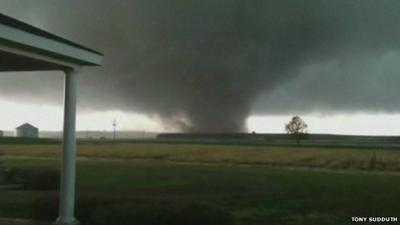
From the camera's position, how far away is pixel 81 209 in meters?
13.1

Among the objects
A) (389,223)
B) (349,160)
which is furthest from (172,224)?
(349,160)

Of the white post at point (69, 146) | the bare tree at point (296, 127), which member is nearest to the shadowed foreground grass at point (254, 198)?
the white post at point (69, 146)

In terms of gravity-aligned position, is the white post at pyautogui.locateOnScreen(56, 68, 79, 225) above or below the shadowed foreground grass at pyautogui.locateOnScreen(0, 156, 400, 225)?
above

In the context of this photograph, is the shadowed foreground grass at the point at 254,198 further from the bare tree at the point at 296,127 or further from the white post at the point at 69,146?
the bare tree at the point at 296,127

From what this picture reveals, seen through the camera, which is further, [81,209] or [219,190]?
[219,190]

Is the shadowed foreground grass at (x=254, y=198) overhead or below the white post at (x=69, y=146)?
below

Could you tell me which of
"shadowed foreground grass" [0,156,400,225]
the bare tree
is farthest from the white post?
the bare tree

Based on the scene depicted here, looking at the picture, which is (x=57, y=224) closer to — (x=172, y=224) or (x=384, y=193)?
(x=172, y=224)

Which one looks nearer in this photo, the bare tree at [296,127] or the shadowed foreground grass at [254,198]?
the shadowed foreground grass at [254,198]

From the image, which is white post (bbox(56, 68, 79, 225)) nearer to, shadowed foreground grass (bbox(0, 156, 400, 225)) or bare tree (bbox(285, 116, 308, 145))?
shadowed foreground grass (bbox(0, 156, 400, 225))

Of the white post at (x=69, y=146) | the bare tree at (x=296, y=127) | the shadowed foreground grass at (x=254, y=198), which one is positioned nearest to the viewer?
the white post at (x=69, y=146)

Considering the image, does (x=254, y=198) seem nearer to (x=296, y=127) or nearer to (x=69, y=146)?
(x=69, y=146)

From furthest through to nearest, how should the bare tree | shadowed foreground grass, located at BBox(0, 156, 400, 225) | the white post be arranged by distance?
the bare tree
shadowed foreground grass, located at BBox(0, 156, 400, 225)
the white post

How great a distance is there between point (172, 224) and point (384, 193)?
18.7 metres
